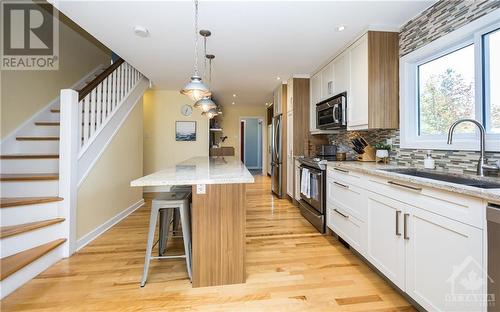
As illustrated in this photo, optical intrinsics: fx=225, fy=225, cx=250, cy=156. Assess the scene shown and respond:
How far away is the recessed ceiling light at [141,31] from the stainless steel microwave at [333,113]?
2475mm

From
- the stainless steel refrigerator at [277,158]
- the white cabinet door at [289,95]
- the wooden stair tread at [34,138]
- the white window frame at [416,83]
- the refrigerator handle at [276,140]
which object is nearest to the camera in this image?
the white window frame at [416,83]

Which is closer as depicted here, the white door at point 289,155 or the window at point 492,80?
the window at point 492,80

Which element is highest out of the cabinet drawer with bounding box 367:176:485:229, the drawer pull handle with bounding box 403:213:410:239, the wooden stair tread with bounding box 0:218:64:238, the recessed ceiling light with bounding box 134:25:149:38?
the recessed ceiling light with bounding box 134:25:149:38

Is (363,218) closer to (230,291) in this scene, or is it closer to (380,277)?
(380,277)

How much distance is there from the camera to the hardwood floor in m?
1.58

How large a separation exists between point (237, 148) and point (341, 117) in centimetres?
510

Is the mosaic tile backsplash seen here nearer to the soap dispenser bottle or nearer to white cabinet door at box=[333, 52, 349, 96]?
white cabinet door at box=[333, 52, 349, 96]

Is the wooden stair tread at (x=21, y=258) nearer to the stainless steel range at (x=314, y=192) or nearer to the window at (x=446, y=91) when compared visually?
the stainless steel range at (x=314, y=192)

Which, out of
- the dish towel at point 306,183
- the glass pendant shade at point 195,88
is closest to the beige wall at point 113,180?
the glass pendant shade at point 195,88

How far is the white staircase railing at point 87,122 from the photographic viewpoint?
2.31 meters

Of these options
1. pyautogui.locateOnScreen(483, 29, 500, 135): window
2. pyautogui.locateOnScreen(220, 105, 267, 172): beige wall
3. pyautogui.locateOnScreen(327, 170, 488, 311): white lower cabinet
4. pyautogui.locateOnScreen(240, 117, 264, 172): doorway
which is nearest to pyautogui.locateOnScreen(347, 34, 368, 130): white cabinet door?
pyautogui.locateOnScreen(327, 170, 488, 311): white lower cabinet

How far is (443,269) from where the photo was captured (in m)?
1.28

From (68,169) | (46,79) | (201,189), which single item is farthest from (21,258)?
(46,79)
